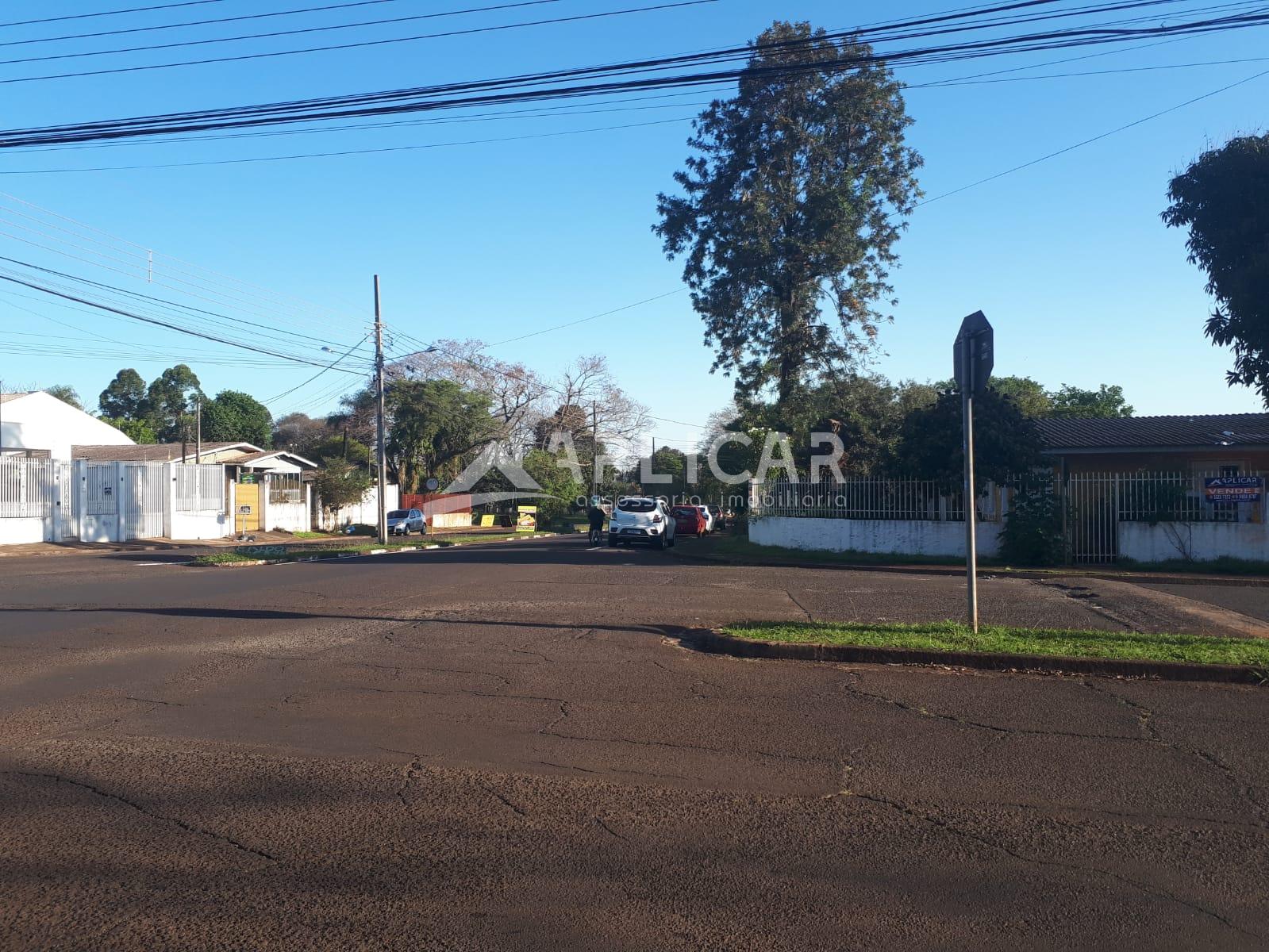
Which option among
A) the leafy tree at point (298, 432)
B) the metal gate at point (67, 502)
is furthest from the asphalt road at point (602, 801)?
the leafy tree at point (298, 432)

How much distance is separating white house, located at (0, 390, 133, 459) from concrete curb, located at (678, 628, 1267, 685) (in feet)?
125

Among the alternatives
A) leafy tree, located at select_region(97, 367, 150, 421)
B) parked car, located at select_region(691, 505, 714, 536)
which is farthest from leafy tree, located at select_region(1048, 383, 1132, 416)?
leafy tree, located at select_region(97, 367, 150, 421)

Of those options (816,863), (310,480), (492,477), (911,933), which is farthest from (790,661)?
(492,477)

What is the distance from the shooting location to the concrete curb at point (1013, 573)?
19.2 m

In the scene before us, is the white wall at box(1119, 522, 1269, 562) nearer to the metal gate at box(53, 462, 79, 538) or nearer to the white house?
the metal gate at box(53, 462, 79, 538)

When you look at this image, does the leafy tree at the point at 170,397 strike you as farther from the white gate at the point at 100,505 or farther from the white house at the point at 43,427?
the white gate at the point at 100,505

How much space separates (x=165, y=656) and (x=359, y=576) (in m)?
9.27

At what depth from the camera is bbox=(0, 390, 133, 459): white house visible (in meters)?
41.9

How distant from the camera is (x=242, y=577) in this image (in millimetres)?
19125

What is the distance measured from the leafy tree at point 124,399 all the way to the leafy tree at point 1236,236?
91.4m

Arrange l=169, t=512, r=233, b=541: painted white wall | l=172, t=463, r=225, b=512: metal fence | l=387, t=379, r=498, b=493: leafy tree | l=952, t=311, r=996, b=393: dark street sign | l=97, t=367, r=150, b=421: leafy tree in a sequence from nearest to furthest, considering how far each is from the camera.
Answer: l=952, t=311, r=996, b=393: dark street sign
l=169, t=512, r=233, b=541: painted white wall
l=172, t=463, r=225, b=512: metal fence
l=387, t=379, r=498, b=493: leafy tree
l=97, t=367, r=150, b=421: leafy tree

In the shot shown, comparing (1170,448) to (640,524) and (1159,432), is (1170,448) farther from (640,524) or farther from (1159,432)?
(640,524)

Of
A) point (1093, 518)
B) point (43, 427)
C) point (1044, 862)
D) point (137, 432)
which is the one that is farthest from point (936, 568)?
point (137, 432)

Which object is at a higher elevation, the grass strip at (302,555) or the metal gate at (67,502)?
the metal gate at (67,502)
